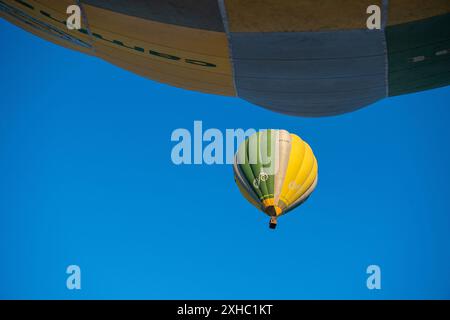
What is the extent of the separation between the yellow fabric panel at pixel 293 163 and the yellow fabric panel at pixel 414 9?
802 centimetres

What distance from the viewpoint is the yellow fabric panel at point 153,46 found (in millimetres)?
9398

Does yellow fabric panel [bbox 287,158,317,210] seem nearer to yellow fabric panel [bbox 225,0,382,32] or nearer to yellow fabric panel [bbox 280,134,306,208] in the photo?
yellow fabric panel [bbox 280,134,306,208]

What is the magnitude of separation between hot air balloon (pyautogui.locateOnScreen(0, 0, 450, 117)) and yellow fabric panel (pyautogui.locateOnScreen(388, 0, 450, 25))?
0.01 meters

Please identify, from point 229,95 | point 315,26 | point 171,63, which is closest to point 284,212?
point 229,95

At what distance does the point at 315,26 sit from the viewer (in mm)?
8664

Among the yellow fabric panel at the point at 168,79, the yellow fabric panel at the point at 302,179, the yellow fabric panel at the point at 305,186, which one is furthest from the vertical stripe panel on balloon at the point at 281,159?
the yellow fabric panel at the point at 168,79

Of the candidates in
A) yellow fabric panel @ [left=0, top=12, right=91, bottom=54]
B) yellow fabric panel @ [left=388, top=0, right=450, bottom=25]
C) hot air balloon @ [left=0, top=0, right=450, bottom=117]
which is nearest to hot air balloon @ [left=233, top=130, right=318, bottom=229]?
hot air balloon @ [left=0, top=0, right=450, bottom=117]

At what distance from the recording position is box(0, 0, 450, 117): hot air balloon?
856 centimetres

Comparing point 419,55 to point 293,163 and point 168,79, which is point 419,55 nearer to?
point 168,79

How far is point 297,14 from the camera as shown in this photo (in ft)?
27.8

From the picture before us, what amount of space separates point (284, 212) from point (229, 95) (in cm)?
568

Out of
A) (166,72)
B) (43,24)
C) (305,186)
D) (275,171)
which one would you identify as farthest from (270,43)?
(305,186)

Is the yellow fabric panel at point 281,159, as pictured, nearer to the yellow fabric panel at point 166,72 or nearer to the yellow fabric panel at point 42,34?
the yellow fabric panel at point 166,72

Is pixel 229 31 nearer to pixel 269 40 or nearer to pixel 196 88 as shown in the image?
pixel 269 40
